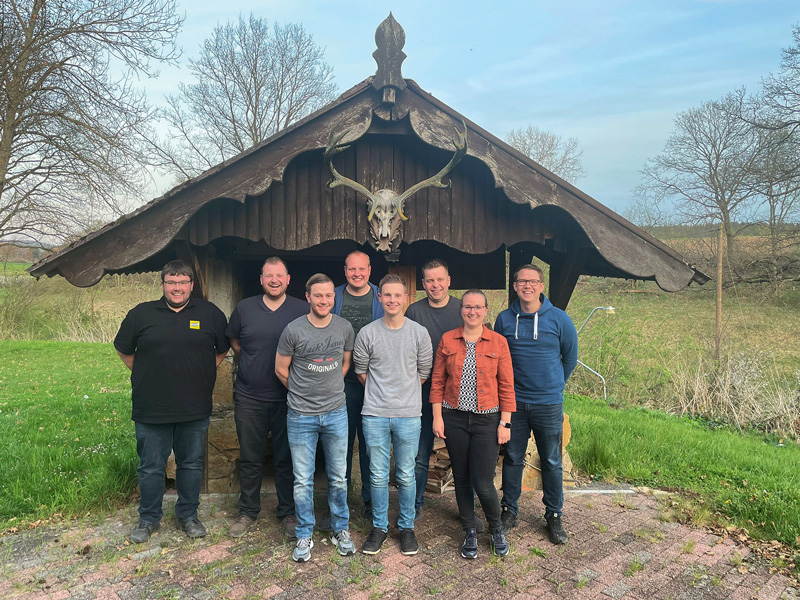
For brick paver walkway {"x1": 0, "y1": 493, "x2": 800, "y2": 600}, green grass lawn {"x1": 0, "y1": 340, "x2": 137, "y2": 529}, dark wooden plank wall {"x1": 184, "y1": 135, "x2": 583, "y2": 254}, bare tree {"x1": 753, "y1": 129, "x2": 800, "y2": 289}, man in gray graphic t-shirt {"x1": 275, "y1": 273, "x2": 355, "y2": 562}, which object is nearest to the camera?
brick paver walkway {"x1": 0, "y1": 493, "x2": 800, "y2": 600}

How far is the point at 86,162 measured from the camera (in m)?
12.6

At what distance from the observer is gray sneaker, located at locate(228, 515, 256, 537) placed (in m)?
3.73

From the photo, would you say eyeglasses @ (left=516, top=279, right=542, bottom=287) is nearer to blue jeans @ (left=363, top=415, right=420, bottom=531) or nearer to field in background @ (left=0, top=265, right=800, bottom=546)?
blue jeans @ (left=363, top=415, right=420, bottom=531)

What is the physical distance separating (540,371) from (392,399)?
1092 millimetres

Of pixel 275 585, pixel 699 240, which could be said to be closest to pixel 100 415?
pixel 275 585

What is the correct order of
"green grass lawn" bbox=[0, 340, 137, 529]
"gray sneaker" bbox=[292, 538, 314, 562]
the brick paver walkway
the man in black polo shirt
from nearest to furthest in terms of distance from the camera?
1. the brick paver walkway
2. "gray sneaker" bbox=[292, 538, 314, 562]
3. the man in black polo shirt
4. "green grass lawn" bbox=[0, 340, 137, 529]

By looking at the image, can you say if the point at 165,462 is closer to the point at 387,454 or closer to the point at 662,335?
the point at 387,454

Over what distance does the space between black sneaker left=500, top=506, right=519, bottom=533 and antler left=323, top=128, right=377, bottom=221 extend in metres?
2.58

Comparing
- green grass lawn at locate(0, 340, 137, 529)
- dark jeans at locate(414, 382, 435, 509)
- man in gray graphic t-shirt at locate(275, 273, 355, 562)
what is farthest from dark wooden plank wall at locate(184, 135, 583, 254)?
green grass lawn at locate(0, 340, 137, 529)

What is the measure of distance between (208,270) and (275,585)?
2755mm

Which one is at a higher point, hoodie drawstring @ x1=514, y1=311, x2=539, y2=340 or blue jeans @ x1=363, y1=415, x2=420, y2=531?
hoodie drawstring @ x1=514, y1=311, x2=539, y2=340

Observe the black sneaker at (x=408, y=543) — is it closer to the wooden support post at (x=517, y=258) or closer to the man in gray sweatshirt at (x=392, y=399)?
the man in gray sweatshirt at (x=392, y=399)

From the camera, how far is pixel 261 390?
3.73m

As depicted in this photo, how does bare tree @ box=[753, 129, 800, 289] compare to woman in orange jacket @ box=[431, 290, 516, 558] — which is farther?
bare tree @ box=[753, 129, 800, 289]
